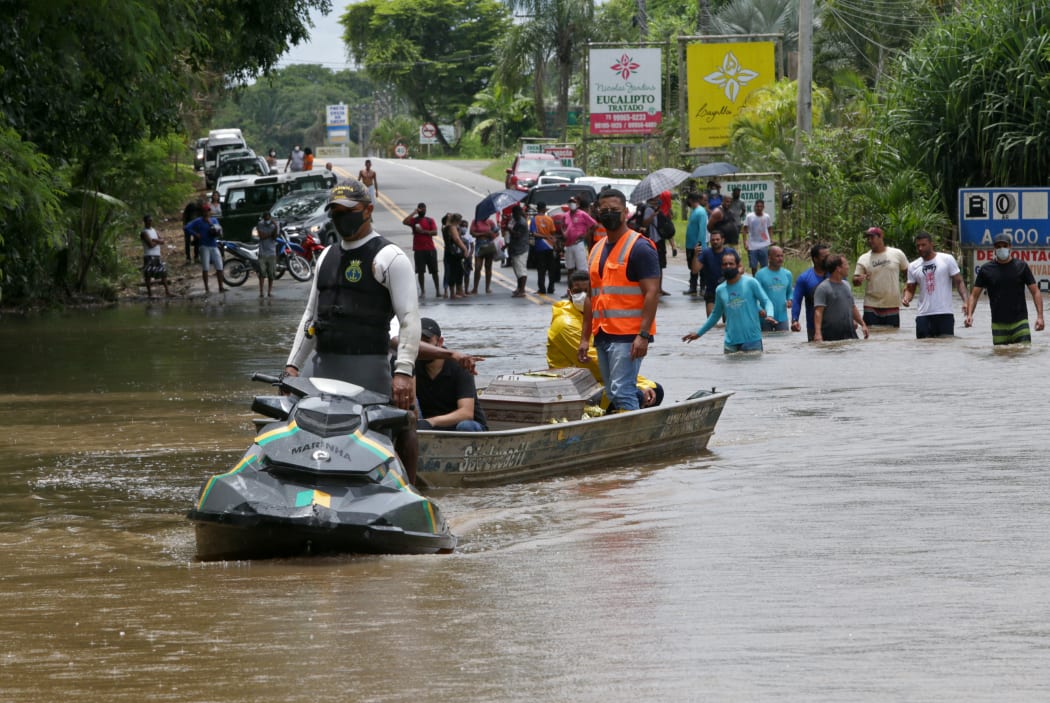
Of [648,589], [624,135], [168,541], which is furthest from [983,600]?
[624,135]

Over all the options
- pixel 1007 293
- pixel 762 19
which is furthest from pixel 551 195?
pixel 762 19

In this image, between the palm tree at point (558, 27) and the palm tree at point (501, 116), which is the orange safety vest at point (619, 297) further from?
the palm tree at point (501, 116)

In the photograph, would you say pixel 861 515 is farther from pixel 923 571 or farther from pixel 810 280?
pixel 810 280

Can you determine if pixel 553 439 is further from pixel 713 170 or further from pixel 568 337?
pixel 713 170

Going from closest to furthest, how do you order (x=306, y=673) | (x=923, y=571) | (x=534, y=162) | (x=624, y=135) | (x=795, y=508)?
(x=306, y=673)
(x=923, y=571)
(x=795, y=508)
(x=624, y=135)
(x=534, y=162)

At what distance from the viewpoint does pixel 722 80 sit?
46312 mm

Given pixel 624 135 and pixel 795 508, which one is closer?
pixel 795 508

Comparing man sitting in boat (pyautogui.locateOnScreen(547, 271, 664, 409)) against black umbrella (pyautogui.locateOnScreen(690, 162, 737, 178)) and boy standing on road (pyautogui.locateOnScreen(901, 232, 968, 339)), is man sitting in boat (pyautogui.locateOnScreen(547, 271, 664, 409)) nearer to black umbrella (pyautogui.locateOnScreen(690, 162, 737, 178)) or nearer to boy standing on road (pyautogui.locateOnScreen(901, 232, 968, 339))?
boy standing on road (pyautogui.locateOnScreen(901, 232, 968, 339))

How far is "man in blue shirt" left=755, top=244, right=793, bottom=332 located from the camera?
19.7 metres

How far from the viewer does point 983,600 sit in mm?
6742

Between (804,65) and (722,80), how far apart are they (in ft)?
38.6

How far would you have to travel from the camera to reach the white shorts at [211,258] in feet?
108

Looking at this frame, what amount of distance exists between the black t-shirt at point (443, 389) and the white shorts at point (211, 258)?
75.5 ft

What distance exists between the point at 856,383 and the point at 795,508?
720 centimetres
